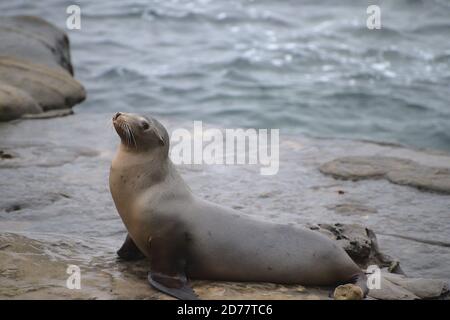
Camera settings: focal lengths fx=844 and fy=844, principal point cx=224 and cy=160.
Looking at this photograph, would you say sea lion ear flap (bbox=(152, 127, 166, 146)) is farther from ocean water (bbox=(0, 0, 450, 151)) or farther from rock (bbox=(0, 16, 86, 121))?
ocean water (bbox=(0, 0, 450, 151))

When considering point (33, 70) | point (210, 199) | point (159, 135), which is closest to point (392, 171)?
point (210, 199)

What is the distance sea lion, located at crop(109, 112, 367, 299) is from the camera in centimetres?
451

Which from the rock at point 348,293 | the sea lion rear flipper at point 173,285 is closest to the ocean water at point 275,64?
the rock at point 348,293

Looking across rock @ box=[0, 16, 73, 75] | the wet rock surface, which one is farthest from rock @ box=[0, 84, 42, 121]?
rock @ box=[0, 16, 73, 75]

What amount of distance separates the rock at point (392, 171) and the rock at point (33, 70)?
3439mm

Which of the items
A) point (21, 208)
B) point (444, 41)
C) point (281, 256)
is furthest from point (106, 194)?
point (444, 41)

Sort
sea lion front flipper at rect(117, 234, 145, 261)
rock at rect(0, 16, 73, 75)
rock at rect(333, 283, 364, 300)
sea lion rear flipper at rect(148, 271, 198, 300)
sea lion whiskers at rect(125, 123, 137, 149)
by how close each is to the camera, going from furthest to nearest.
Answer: rock at rect(0, 16, 73, 75), sea lion front flipper at rect(117, 234, 145, 261), sea lion whiskers at rect(125, 123, 137, 149), rock at rect(333, 283, 364, 300), sea lion rear flipper at rect(148, 271, 198, 300)

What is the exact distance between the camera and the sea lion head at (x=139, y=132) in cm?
467

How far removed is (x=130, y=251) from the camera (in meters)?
4.82

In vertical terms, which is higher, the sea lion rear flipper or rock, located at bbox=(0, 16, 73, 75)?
rock, located at bbox=(0, 16, 73, 75)

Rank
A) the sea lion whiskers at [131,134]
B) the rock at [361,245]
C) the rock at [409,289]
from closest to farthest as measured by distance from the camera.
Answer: the rock at [409,289] → the sea lion whiskers at [131,134] → the rock at [361,245]

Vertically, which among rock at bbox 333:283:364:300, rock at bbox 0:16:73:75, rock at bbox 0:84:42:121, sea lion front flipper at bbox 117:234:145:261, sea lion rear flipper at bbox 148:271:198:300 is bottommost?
rock at bbox 333:283:364:300

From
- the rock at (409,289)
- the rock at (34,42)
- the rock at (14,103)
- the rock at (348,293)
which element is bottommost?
the rock at (409,289)

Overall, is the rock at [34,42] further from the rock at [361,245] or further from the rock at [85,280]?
the rock at [361,245]
